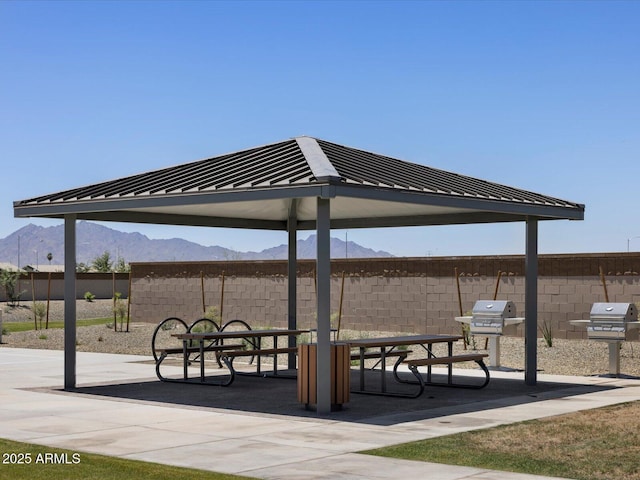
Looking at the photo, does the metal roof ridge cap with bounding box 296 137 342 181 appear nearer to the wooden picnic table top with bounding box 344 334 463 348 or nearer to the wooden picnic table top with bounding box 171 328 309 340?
the wooden picnic table top with bounding box 344 334 463 348

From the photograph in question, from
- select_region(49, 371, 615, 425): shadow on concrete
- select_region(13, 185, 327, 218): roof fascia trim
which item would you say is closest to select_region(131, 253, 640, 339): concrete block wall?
select_region(49, 371, 615, 425): shadow on concrete

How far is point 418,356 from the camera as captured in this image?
2395 cm

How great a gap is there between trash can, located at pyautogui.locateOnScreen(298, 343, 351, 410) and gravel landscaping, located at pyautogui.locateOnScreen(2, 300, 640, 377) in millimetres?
7313

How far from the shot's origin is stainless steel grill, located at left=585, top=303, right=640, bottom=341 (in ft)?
61.6

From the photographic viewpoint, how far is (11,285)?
57.9 m

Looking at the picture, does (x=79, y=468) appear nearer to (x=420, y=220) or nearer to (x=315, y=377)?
(x=315, y=377)

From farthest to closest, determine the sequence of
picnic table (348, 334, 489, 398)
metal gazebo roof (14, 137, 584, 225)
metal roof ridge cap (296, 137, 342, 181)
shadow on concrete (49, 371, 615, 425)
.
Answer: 1. picnic table (348, 334, 489, 398)
2. shadow on concrete (49, 371, 615, 425)
3. metal gazebo roof (14, 137, 584, 225)
4. metal roof ridge cap (296, 137, 342, 181)

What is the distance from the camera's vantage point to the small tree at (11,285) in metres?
57.4

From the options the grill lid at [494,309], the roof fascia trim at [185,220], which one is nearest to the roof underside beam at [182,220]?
the roof fascia trim at [185,220]

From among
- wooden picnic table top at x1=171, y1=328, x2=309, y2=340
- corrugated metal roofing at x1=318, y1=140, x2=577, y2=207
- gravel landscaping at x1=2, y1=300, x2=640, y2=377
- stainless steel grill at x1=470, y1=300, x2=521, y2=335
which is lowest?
gravel landscaping at x1=2, y1=300, x2=640, y2=377

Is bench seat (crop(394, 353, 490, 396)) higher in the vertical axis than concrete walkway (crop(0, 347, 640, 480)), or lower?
higher

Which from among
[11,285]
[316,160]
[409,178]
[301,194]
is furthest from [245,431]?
[11,285]

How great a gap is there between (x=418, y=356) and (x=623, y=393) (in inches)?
323

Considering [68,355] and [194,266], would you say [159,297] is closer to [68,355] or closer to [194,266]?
[194,266]
